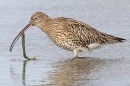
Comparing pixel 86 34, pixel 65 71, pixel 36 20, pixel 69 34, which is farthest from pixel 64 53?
pixel 65 71

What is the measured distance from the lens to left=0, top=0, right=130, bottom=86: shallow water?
8867 mm

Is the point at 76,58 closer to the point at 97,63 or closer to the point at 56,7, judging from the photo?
the point at 97,63

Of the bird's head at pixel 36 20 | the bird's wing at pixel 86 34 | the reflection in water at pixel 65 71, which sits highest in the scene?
the bird's head at pixel 36 20

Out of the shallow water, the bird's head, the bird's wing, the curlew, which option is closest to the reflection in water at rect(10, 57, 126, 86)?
the shallow water

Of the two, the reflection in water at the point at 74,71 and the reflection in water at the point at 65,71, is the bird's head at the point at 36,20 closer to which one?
the reflection in water at the point at 65,71

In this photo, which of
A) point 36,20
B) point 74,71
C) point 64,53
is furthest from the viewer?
point 64,53

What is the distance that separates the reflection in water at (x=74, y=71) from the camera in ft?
28.4

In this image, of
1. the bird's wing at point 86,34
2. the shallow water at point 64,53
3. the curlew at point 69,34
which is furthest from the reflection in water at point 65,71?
the bird's wing at point 86,34

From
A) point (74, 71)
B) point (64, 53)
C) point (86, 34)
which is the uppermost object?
point (86, 34)

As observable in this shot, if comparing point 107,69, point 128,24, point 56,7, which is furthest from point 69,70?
point 56,7

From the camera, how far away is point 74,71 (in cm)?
961

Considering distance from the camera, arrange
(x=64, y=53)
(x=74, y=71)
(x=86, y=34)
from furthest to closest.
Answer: (x=86, y=34) → (x=64, y=53) → (x=74, y=71)

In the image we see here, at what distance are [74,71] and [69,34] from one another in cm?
201

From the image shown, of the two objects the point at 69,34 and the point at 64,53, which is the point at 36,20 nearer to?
the point at 69,34
